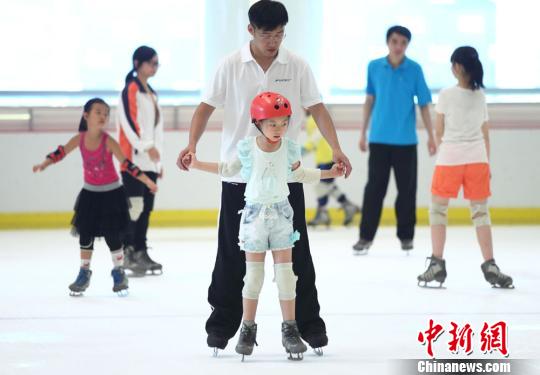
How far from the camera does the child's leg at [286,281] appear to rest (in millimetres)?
3652

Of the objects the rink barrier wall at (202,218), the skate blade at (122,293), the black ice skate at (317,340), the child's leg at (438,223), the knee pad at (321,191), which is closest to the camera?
the black ice skate at (317,340)

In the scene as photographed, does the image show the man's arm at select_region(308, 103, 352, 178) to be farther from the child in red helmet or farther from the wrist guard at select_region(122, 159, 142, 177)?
the wrist guard at select_region(122, 159, 142, 177)

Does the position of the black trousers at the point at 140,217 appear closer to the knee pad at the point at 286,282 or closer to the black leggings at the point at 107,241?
the black leggings at the point at 107,241

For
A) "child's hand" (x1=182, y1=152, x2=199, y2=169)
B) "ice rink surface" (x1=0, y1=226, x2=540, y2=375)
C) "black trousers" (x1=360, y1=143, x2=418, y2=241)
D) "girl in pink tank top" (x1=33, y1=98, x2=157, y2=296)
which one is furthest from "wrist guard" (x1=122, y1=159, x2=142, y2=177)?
"black trousers" (x1=360, y1=143, x2=418, y2=241)

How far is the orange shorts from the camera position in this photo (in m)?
5.47

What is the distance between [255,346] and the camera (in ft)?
13.1

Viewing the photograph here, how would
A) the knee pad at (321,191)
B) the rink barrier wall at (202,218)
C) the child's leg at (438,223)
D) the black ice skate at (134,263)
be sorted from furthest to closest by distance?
the rink barrier wall at (202,218), the knee pad at (321,191), the black ice skate at (134,263), the child's leg at (438,223)

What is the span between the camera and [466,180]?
18.0 ft

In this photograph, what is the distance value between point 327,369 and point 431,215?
2208mm

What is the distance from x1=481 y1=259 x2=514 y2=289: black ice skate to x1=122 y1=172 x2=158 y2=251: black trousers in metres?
2.03

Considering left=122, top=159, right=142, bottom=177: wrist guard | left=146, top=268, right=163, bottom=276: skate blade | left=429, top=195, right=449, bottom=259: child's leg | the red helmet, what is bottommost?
left=146, top=268, right=163, bottom=276: skate blade

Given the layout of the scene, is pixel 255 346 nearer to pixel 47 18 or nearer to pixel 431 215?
pixel 431 215

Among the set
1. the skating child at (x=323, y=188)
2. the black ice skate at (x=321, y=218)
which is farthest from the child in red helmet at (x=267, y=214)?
the black ice skate at (x=321, y=218)

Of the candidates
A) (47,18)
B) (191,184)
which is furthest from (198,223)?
(47,18)
